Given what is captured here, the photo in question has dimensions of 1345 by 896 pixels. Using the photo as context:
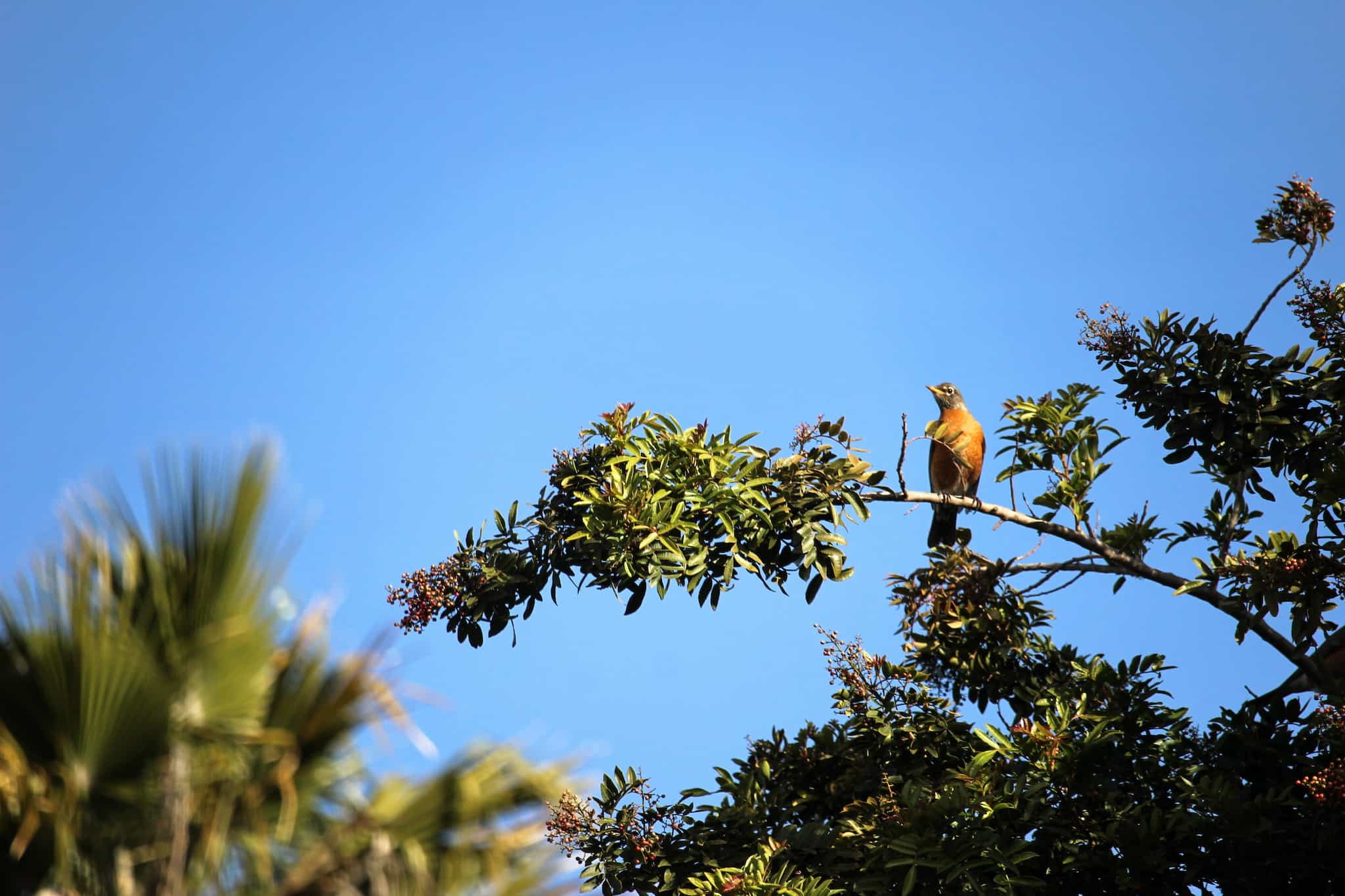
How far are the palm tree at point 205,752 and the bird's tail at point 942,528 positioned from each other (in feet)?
15.4

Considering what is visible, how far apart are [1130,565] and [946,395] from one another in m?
2.91

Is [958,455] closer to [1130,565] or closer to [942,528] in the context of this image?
[942,528]

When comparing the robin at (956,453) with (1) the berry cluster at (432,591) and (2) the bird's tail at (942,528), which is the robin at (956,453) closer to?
(2) the bird's tail at (942,528)

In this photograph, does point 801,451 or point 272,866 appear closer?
point 272,866

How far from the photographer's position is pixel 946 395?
8.68m

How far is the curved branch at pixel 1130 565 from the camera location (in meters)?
5.71

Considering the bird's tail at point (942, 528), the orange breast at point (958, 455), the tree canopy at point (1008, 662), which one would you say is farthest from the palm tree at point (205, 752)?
the orange breast at point (958, 455)

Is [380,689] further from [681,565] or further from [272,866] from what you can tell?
[681,565]

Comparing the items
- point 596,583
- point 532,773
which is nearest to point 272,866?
point 532,773

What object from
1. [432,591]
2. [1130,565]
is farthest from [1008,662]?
[432,591]

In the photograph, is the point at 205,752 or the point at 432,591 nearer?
the point at 205,752

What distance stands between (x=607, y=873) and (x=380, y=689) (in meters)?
2.84

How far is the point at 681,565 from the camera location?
532cm

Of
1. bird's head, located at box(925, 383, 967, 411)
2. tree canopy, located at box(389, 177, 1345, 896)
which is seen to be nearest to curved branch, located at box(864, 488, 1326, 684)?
tree canopy, located at box(389, 177, 1345, 896)
